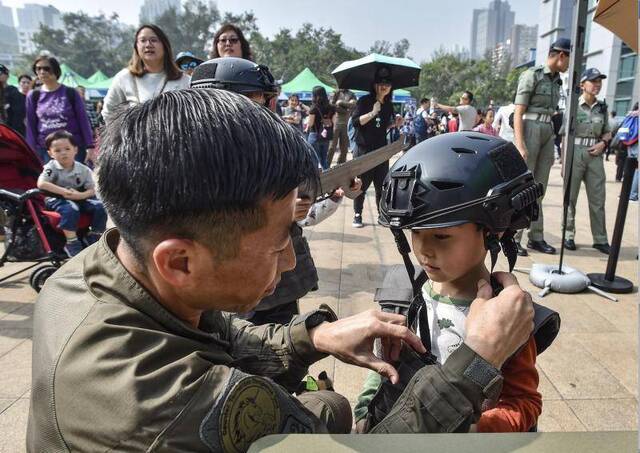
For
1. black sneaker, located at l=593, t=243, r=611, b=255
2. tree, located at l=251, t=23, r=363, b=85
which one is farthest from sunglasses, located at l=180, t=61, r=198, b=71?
tree, located at l=251, t=23, r=363, b=85

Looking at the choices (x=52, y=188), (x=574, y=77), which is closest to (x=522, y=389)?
(x=574, y=77)

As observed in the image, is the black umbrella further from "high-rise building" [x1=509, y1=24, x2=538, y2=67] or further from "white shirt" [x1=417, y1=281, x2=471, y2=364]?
"high-rise building" [x1=509, y1=24, x2=538, y2=67]

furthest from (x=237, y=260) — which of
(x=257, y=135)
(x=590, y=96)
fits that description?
(x=590, y=96)

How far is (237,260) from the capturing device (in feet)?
3.08

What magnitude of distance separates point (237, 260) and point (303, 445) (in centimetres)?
38

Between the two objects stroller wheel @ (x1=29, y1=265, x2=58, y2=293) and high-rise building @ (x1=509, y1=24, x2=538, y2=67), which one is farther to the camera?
high-rise building @ (x1=509, y1=24, x2=538, y2=67)

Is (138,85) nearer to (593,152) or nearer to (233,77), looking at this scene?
(233,77)

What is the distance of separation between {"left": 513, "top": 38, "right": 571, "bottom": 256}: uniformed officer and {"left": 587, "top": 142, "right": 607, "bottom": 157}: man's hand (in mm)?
531

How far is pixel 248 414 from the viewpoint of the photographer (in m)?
0.83

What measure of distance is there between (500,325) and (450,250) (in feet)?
1.48

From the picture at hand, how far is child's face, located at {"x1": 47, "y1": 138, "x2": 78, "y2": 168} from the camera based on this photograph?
4.55 m

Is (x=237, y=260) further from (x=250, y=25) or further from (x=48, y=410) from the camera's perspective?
(x=250, y=25)

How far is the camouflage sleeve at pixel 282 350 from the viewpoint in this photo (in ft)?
4.61

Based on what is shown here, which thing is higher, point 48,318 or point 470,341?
point 48,318
